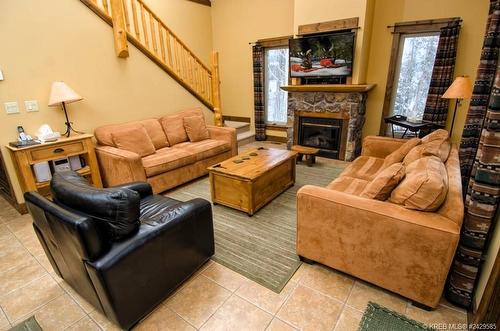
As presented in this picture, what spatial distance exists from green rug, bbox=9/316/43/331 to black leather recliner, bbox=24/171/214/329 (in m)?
0.27

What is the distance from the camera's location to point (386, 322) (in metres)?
1.62

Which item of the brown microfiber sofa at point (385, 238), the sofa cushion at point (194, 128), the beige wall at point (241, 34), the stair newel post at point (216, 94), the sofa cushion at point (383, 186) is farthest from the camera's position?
the beige wall at point (241, 34)

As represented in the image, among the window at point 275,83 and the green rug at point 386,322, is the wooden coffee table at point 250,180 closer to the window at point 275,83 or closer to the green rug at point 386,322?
the green rug at point 386,322

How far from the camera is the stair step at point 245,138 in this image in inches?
226

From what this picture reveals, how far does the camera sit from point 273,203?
3.18m

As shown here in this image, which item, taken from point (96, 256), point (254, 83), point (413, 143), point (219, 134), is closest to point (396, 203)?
point (413, 143)

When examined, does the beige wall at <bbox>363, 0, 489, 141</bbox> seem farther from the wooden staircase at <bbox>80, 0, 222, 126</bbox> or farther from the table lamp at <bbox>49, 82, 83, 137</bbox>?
the table lamp at <bbox>49, 82, 83, 137</bbox>

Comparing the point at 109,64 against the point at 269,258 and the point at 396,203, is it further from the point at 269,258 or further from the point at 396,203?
the point at 396,203

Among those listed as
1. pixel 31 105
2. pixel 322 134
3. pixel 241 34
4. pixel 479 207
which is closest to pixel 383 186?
pixel 479 207

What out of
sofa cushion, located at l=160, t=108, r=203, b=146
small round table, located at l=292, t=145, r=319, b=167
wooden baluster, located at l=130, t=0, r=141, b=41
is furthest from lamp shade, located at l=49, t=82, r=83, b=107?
small round table, located at l=292, t=145, r=319, b=167

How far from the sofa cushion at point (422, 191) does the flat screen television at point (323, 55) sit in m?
3.04

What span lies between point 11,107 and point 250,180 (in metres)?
2.79

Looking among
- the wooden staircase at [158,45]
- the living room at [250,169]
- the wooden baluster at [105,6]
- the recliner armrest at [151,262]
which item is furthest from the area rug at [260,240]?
the wooden baluster at [105,6]

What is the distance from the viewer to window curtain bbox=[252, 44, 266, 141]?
18.1 ft
